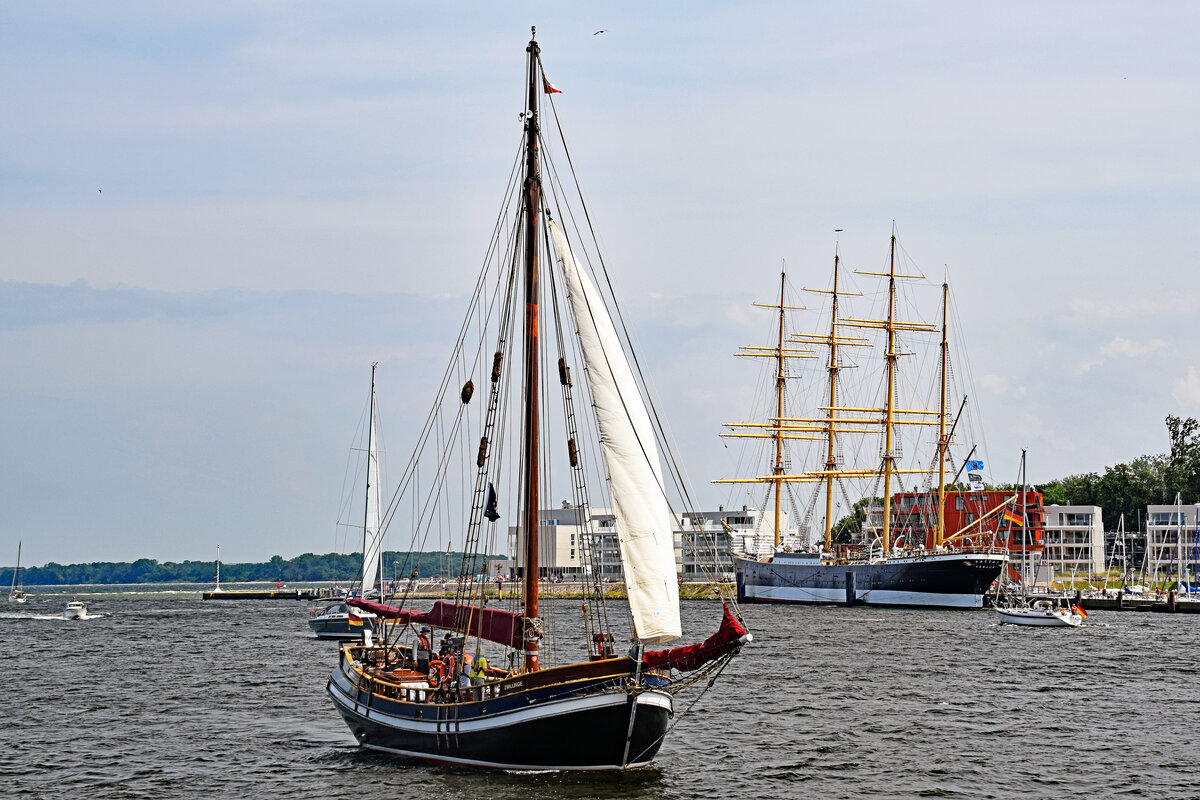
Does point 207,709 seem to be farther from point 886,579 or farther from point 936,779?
point 886,579

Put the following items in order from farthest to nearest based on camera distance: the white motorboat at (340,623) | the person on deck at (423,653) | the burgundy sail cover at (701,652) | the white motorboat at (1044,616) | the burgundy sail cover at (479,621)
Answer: the white motorboat at (1044,616) < the white motorboat at (340,623) < the person on deck at (423,653) < the burgundy sail cover at (479,621) < the burgundy sail cover at (701,652)

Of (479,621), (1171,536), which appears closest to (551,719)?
(479,621)

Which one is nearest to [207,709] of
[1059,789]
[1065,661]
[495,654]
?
[495,654]

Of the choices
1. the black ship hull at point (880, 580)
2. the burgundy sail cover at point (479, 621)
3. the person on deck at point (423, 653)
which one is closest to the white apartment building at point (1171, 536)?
the black ship hull at point (880, 580)

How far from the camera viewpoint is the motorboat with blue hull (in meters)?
29.0

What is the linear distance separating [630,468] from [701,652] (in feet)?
15.5

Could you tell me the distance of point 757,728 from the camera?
41750mm

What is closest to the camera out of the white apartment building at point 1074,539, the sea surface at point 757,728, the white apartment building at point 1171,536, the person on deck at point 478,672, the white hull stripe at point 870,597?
the person on deck at point 478,672

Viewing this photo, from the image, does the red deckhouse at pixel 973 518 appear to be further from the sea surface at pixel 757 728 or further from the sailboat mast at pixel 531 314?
the sailboat mast at pixel 531 314

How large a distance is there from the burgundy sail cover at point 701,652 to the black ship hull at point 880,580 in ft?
300

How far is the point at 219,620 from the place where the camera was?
389 ft

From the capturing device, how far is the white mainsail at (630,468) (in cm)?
2950

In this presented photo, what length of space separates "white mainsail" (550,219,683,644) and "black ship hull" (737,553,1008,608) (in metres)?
91.1

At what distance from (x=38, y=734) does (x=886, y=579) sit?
95.6 metres
